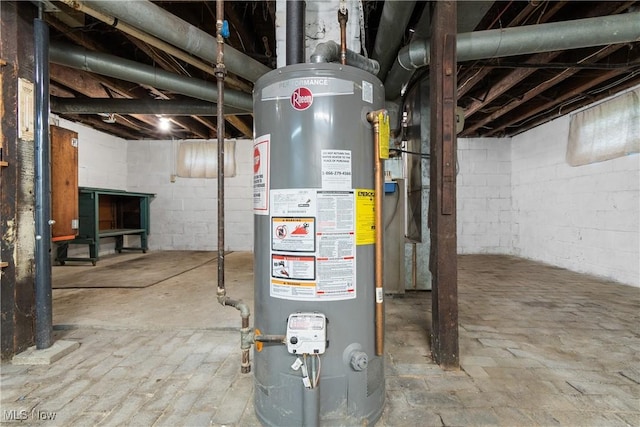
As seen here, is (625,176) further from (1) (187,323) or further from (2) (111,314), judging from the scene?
(2) (111,314)

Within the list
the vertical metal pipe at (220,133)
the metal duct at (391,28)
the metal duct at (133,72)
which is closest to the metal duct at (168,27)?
the metal duct at (133,72)

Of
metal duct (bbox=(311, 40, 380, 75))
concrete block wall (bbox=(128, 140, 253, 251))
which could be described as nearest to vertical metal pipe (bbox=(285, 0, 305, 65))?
metal duct (bbox=(311, 40, 380, 75))

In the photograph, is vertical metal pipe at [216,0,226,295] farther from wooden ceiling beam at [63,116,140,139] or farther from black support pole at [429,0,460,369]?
wooden ceiling beam at [63,116,140,139]

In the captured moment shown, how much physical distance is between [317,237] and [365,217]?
0.68 ft

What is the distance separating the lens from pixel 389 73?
270 centimetres

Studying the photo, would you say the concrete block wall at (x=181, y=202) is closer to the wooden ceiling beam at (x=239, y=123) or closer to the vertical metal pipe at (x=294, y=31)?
the wooden ceiling beam at (x=239, y=123)

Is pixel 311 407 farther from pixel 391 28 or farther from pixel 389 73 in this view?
pixel 389 73

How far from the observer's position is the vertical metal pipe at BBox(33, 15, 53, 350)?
5.63 ft

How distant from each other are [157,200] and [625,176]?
739 cm

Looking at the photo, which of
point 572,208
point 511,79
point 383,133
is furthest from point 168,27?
point 572,208

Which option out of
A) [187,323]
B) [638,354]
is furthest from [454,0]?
[187,323]

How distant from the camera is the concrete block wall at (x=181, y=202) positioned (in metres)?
5.75

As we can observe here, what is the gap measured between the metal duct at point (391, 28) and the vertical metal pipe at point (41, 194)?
7.11ft

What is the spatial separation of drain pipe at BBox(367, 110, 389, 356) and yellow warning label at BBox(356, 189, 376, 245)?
0.02 m
